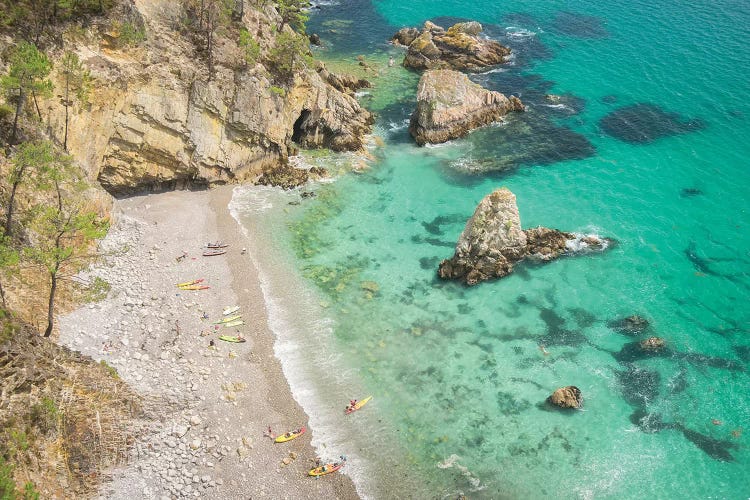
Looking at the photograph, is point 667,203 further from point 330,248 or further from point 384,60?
point 384,60

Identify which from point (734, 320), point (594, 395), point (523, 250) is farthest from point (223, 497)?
point (734, 320)

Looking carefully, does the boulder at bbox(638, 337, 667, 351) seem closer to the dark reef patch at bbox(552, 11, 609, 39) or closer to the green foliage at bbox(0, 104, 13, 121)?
the green foliage at bbox(0, 104, 13, 121)

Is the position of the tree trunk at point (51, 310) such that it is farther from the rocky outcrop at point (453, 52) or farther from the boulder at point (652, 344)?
the rocky outcrop at point (453, 52)

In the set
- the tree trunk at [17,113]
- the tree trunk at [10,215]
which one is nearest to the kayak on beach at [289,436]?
the tree trunk at [10,215]

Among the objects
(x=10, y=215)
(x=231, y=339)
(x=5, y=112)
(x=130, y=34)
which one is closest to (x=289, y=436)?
(x=231, y=339)

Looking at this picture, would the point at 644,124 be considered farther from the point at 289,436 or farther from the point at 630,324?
the point at 289,436

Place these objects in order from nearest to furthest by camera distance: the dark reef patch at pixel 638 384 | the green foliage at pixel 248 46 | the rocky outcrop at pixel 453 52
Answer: the dark reef patch at pixel 638 384, the green foliage at pixel 248 46, the rocky outcrop at pixel 453 52

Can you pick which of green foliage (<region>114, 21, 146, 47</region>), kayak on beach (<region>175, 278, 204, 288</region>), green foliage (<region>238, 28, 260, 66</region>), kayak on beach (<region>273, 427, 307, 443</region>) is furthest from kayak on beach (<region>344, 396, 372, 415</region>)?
green foliage (<region>114, 21, 146, 47</region>)
